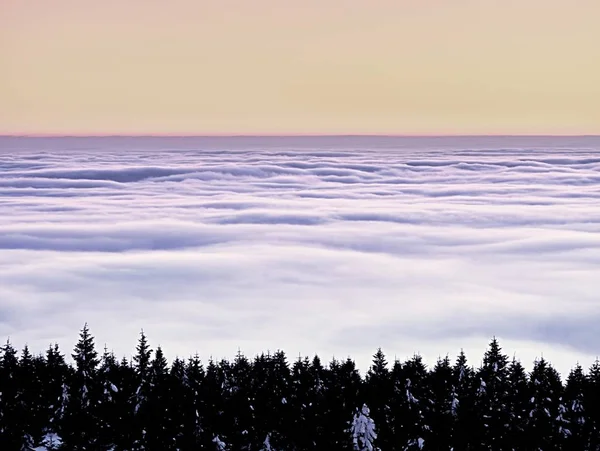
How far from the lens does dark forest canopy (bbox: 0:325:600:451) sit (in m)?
48.5

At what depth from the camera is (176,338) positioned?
183125 mm

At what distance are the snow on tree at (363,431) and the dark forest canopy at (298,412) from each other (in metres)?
0.07

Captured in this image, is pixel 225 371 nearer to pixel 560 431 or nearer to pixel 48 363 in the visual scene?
pixel 48 363

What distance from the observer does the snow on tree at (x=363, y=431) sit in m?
49.0

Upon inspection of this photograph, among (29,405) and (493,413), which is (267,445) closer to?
(493,413)

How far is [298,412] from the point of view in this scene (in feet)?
169

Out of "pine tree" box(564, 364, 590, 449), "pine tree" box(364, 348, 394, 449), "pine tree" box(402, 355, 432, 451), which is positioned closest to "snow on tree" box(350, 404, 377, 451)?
"pine tree" box(364, 348, 394, 449)

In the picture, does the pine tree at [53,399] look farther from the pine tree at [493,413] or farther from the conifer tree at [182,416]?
the pine tree at [493,413]

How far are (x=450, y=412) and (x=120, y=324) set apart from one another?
157m

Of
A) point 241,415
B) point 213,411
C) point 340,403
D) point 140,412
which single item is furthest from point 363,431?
point 140,412

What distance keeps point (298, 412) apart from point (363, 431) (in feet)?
14.6

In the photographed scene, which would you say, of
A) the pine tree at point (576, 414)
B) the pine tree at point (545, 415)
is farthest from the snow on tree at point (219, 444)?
the pine tree at point (576, 414)

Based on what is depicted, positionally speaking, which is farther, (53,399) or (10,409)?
(53,399)

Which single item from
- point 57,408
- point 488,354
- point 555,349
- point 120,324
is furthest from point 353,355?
point 57,408
